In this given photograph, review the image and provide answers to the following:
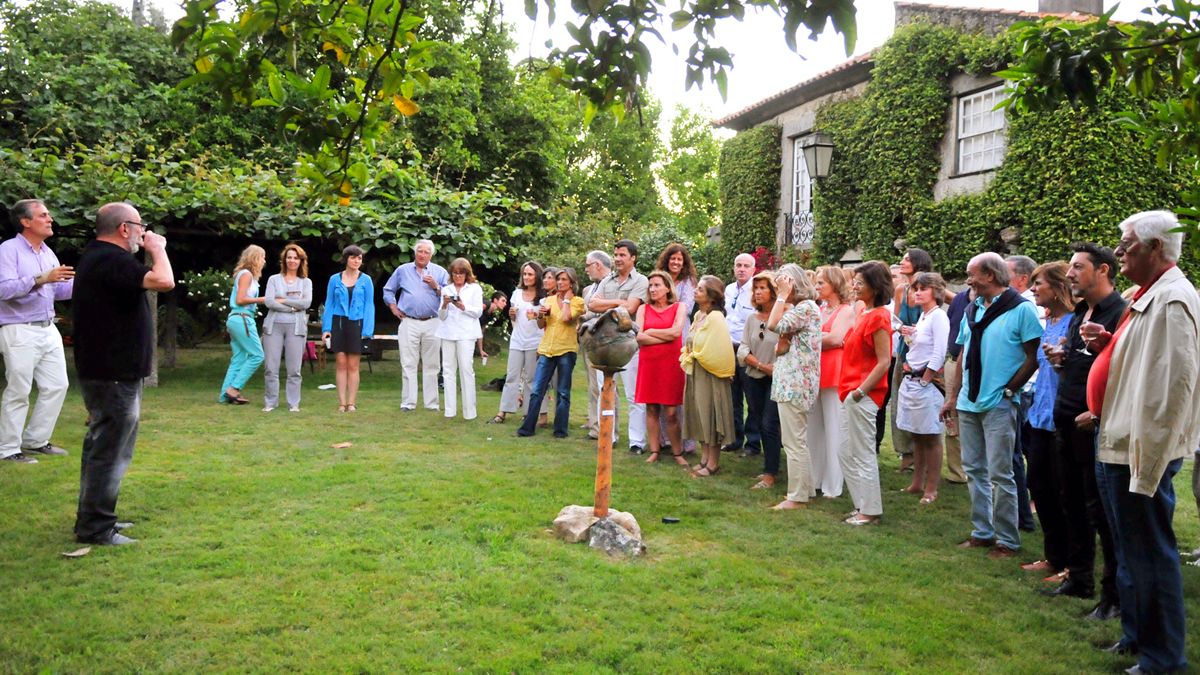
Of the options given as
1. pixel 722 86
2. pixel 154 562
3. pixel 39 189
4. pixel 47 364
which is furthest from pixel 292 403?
pixel 722 86

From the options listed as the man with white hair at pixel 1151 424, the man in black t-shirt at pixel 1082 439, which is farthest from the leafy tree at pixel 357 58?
the man in black t-shirt at pixel 1082 439

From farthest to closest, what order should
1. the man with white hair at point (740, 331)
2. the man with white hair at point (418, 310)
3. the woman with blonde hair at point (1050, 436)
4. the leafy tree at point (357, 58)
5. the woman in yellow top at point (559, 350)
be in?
the man with white hair at point (418, 310) < the woman in yellow top at point (559, 350) < the man with white hair at point (740, 331) < the woman with blonde hair at point (1050, 436) < the leafy tree at point (357, 58)

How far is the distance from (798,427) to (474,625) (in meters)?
3.57

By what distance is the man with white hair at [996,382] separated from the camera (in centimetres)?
598

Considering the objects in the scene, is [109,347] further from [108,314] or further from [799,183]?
[799,183]

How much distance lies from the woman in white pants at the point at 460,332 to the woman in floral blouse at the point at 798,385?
5.05 meters

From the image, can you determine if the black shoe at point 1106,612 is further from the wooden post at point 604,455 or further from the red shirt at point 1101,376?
the wooden post at point 604,455

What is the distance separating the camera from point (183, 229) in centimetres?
1441

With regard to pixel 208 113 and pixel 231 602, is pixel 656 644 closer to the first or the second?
pixel 231 602

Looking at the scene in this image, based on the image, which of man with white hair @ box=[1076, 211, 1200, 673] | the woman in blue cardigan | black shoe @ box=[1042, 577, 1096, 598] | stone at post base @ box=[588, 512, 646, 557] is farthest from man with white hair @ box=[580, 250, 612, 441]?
man with white hair @ box=[1076, 211, 1200, 673]

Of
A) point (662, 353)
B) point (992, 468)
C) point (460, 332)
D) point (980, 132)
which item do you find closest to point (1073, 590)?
point (992, 468)

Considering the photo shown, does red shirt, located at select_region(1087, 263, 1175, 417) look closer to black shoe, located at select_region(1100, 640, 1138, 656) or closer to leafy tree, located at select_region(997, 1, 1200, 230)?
leafy tree, located at select_region(997, 1, 1200, 230)

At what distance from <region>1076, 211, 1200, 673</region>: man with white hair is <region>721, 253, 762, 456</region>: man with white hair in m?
5.36

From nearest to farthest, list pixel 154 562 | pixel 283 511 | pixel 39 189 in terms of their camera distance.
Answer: pixel 154 562, pixel 283 511, pixel 39 189
